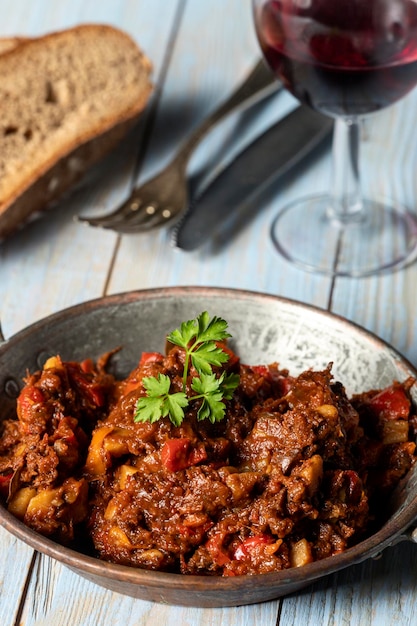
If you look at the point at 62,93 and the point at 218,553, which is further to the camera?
the point at 62,93

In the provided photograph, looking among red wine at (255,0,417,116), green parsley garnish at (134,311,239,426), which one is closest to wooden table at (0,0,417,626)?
green parsley garnish at (134,311,239,426)

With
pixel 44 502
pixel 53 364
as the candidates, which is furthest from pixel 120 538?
pixel 53 364

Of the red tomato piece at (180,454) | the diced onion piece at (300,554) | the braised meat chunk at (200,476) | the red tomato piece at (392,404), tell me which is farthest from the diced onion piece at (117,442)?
the red tomato piece at (392,404)

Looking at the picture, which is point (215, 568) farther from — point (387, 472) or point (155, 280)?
point (155, 280)

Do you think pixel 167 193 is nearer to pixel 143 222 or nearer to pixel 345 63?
pixel 143 222

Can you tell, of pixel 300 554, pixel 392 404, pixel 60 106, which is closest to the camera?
pixel 300 554

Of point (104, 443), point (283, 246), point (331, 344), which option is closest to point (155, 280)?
point (283, 246)

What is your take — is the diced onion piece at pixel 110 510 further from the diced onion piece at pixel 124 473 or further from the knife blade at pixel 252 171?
the knife blade at pixel 252 171

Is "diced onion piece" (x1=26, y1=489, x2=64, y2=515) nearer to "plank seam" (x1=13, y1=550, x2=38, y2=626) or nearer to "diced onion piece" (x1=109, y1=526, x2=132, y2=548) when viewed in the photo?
"diced onion piece" (x1=109, y1=526, x2=132, y2=548)
